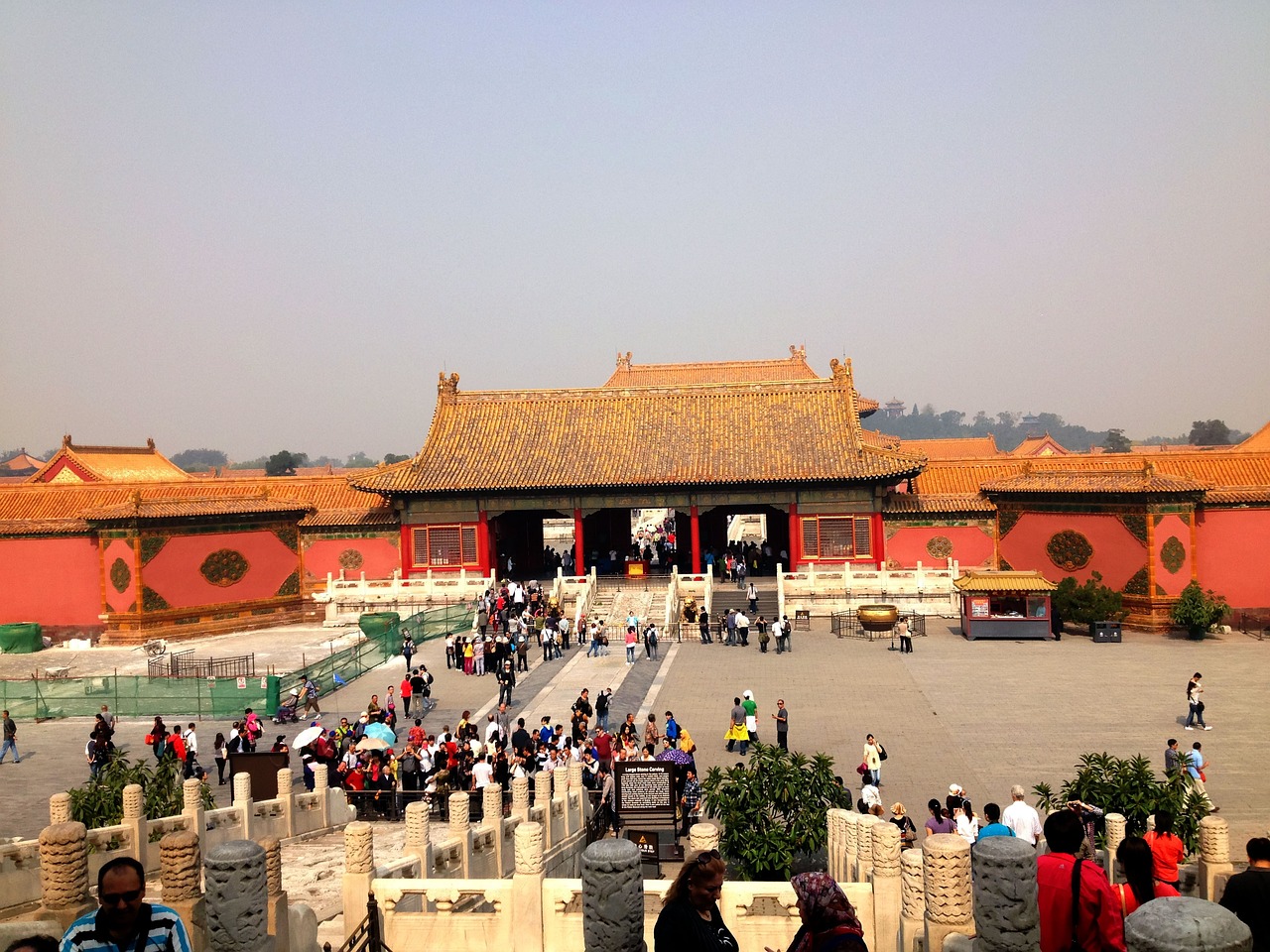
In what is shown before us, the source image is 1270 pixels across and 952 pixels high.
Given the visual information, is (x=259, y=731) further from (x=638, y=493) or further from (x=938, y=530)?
(x=938, y=530)

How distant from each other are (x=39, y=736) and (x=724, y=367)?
4566cm

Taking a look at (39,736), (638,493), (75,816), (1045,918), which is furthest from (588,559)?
(1045,918)

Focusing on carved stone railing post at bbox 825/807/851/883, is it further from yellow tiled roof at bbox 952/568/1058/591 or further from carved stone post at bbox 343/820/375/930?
yellow tiled roof at bbox 952/568/1058/591

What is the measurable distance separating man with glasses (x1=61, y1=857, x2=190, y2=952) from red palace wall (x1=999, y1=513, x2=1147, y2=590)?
31.6m

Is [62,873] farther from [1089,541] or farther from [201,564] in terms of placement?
[1089,541]

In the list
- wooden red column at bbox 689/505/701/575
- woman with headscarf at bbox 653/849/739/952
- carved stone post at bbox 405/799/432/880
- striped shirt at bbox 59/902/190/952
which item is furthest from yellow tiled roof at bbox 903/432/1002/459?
striped shirt at bbox 59/902/190/952

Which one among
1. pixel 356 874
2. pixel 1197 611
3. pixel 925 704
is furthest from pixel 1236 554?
pixel 356 874

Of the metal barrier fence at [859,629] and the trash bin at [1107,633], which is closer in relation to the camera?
the trash bin at [1107,633]

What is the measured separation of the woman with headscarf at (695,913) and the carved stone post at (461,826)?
7.47 meters

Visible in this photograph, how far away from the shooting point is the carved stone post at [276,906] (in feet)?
30.1

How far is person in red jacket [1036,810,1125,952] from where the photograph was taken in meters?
6.40

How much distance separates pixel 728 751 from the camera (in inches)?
802

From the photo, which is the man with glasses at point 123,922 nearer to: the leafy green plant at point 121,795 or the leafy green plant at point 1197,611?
the leafy green plant at point 121,795

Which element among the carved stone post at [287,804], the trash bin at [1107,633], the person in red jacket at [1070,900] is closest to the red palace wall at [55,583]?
the carved stone post at [287,804]
